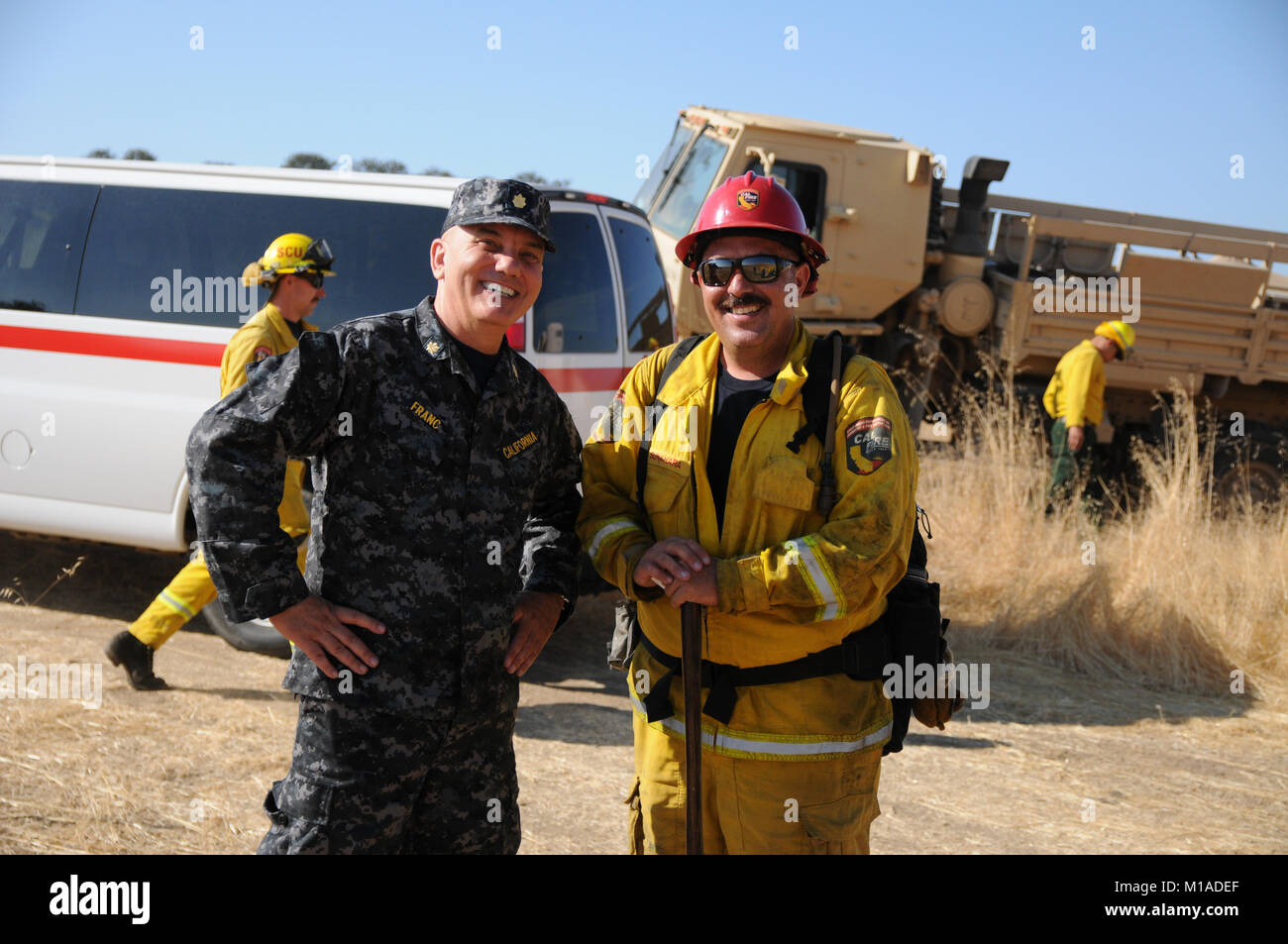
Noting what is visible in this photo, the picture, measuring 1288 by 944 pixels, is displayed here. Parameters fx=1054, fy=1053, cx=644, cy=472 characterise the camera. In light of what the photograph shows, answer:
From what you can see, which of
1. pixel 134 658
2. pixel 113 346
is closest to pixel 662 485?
pixel 134 658

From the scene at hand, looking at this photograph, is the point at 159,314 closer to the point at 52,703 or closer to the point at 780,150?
the point at 52,703

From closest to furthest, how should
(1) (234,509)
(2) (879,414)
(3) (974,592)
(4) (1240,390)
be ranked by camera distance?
(1) (234,509) < (2) (879,414) < (3) (974,592) < (4) (1240,390)

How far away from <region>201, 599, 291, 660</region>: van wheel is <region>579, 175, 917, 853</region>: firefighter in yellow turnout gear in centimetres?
363

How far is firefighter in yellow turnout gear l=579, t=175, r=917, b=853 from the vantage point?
2166 mm

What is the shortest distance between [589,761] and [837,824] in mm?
2485

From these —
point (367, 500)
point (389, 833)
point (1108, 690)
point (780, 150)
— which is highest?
point (780, 150)

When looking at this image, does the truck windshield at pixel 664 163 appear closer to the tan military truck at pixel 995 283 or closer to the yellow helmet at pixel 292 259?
the tan military truck at pixel 995 283

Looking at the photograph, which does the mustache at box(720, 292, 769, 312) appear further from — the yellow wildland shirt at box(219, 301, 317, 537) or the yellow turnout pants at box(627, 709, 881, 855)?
the yellow wildland shirt at box(219, 301, 317, 537)

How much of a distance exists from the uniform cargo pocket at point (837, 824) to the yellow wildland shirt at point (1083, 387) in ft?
24.0

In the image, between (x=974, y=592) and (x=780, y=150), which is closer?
(x=974, y=592)

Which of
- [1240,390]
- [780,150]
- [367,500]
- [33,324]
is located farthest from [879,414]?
[1240,390]

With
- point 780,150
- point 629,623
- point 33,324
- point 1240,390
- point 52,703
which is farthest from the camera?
point 1240,390

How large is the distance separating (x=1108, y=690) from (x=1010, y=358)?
468 centimetres

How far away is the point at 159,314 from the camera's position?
18.2 ft
